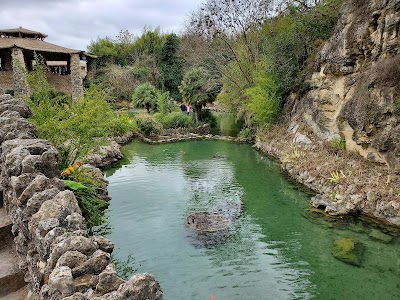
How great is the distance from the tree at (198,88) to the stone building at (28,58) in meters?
8.28

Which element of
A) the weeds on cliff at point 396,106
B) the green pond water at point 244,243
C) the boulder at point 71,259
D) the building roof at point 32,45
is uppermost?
the building roof at point 32,45

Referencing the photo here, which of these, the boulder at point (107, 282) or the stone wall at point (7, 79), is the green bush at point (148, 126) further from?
the boulder at point (107, 282)

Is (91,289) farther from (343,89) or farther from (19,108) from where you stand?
(343,89)

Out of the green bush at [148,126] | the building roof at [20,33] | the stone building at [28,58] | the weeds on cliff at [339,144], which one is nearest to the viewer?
the weeds on cliff at [339,144]

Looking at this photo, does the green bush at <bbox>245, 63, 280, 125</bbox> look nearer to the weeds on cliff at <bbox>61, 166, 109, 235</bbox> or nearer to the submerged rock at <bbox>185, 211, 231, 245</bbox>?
the submerged rock at <bbox>185, 211, 231, 245</bbox>

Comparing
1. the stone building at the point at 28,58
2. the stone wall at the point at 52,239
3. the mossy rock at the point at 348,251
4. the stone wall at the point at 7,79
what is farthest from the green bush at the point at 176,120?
the stone wall at the point at 52,239

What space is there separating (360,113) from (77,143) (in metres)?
8.84

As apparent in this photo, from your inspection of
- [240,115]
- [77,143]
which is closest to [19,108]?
[77,143]

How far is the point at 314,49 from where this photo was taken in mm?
17625

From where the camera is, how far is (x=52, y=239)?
3365mm

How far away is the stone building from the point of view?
81.8ft

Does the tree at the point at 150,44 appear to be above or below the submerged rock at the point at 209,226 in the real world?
above

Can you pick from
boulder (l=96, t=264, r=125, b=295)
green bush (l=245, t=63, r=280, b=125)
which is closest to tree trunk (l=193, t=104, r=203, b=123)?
green bush (l=245, t=63, r=280, b=125)

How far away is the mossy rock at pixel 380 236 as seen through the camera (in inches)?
330
